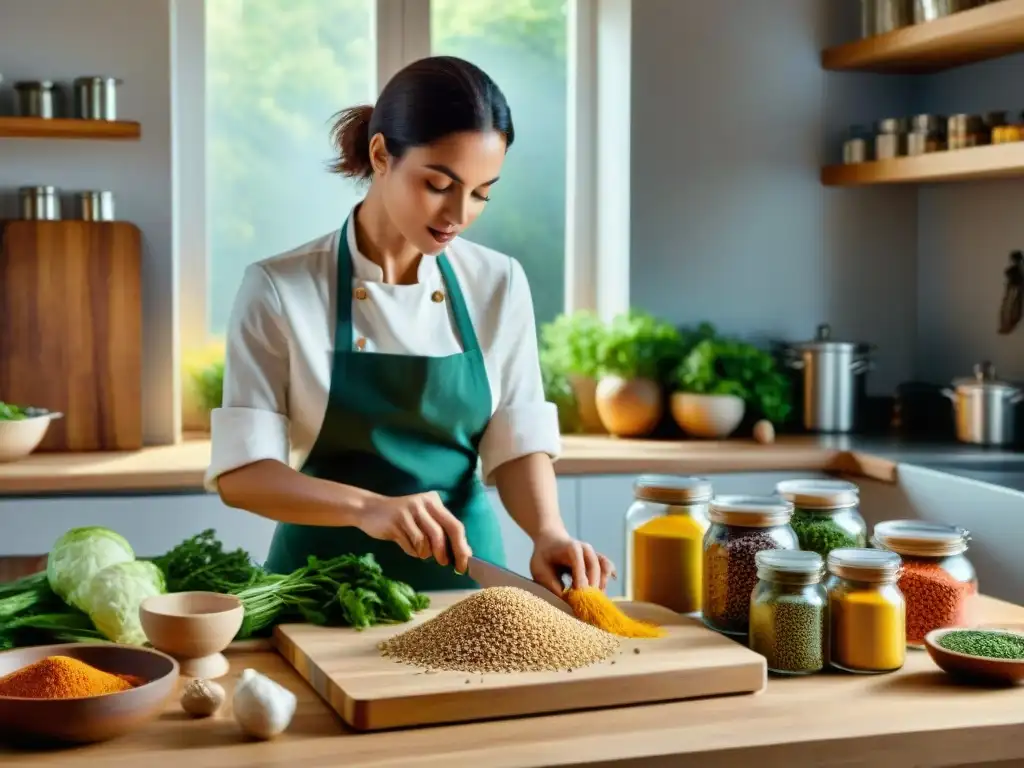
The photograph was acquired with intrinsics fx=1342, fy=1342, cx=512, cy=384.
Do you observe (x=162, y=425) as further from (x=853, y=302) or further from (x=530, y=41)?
(x=853, y=302)

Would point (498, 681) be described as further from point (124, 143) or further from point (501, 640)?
point (124, 143)

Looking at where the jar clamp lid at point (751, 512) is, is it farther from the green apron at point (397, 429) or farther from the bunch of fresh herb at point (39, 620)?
the bunch of fresh herb at point (39, 620)

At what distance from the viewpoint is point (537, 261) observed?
408 centimetres

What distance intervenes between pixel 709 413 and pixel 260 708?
254cm

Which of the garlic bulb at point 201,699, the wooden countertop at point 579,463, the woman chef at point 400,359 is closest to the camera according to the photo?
the garlic bulb at point 201,699

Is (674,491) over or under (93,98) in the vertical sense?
under

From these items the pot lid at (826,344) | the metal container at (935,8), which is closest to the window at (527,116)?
the pot lid at (826,344)

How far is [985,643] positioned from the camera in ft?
5.06

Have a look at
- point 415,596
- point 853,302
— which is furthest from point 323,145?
point 415,596

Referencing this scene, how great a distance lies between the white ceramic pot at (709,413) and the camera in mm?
3695

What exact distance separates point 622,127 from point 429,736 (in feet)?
9.32

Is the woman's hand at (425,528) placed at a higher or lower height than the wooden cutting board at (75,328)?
lower

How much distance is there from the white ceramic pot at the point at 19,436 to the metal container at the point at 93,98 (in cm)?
78

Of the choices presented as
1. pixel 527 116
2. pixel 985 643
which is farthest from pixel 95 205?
pixel 985 643
